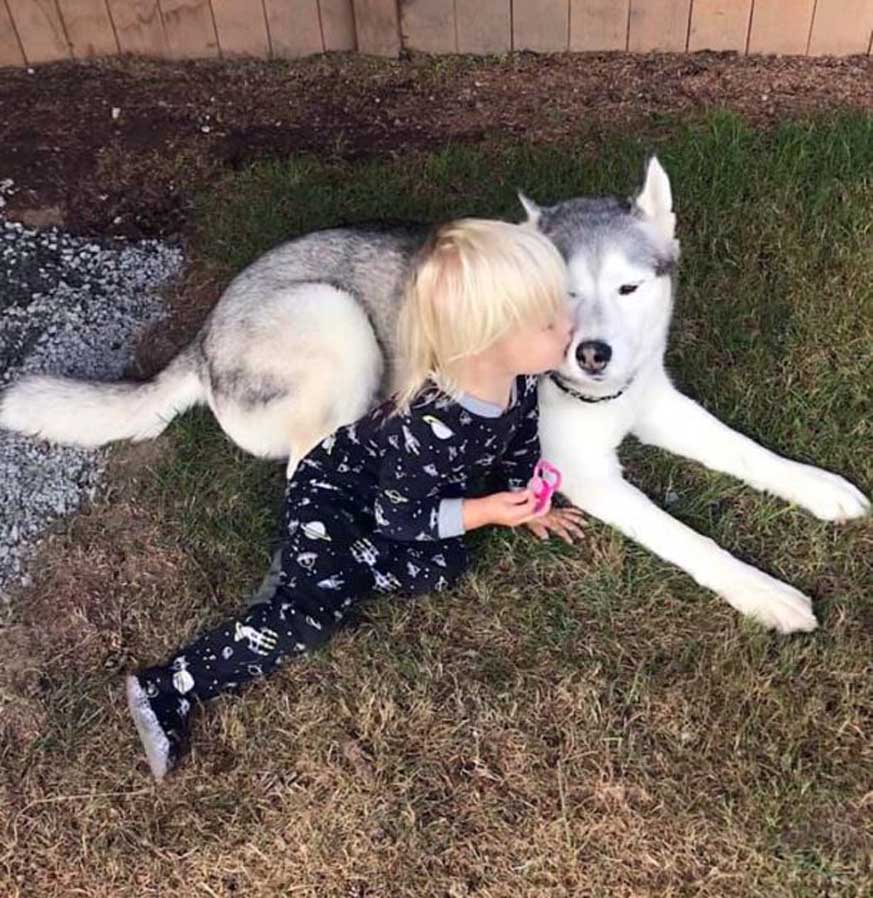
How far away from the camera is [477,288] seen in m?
2.53

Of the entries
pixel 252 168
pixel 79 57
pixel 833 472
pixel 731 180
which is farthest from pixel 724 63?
pixel 79 57

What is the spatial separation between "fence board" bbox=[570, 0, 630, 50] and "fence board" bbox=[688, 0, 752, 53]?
337mm

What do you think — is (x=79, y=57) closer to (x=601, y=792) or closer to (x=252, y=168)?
(x=252, y=168)

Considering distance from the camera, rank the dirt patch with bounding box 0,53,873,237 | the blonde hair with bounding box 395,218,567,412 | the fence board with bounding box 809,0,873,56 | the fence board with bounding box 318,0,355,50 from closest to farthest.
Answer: the blonde hair with bounding box 395,218,567,412 < the dirt patch with bounding box 0,53,873,237 < the fence board with bounding box 809,0,873,56 < the fence board with bounding box 318,0,355,50

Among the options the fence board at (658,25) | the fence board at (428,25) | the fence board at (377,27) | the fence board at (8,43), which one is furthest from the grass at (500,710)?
the fence board at (8,43)

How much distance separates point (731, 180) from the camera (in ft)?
15.1

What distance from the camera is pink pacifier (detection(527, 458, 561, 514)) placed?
9.93 feet

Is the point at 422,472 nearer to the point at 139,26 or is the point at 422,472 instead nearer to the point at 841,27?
the point at 841,27

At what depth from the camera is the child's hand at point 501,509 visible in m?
2.90

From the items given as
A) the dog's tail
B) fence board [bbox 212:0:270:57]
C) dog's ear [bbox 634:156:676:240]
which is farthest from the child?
fence board [bbox 212:0:270:57]

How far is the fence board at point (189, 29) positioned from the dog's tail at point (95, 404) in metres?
2.66

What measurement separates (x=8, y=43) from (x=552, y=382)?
12.9 feet

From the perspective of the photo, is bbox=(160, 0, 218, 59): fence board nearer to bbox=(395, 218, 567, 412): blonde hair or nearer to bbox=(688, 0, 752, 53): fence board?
bbox=(688, 0, 752, 53): fence board

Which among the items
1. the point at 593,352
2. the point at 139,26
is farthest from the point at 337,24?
the point at 593,352
